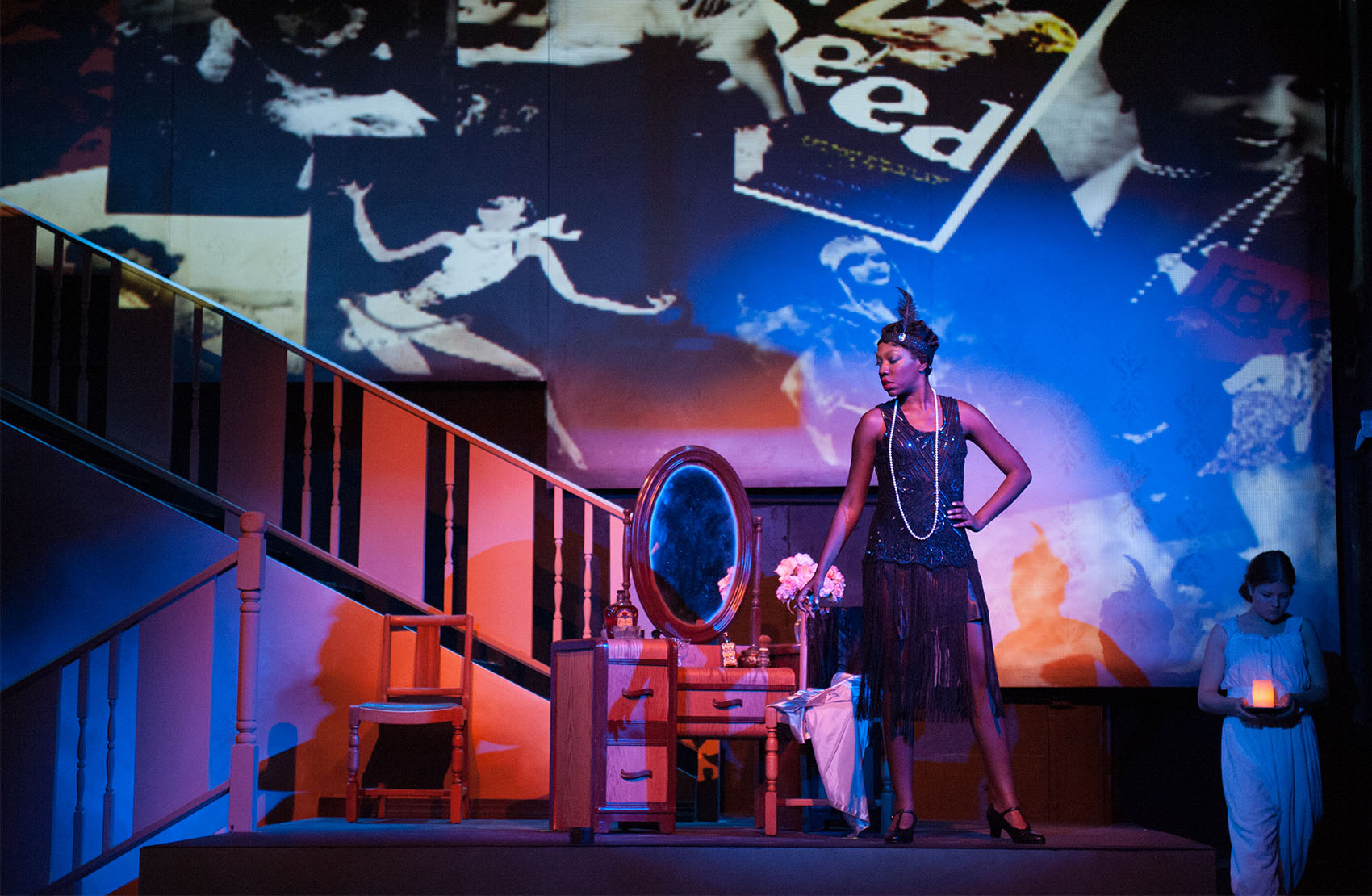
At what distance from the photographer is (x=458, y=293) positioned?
5.84 m

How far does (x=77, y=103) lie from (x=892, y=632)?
4948 millimetres

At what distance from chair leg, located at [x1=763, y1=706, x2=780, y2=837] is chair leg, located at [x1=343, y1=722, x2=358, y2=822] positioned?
5.17 ft

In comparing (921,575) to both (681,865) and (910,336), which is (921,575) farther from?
(681,865)

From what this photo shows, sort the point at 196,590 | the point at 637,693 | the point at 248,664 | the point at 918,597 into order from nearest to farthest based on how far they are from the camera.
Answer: the point at 918,597 < the point at 637,693 < the point at 248,664 < the point at 196,590

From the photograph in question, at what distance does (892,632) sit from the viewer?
3586mm

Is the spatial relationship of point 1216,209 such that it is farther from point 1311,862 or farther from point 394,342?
point 394,342

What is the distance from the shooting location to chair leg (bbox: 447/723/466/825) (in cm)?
446

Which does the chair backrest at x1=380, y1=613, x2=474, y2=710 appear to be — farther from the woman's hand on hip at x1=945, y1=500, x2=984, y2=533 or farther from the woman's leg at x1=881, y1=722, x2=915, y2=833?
the woman's hand on hip at x1=945, y1=500, x2=984, y2=533

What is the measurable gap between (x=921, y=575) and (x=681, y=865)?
Result: 3.63 ft

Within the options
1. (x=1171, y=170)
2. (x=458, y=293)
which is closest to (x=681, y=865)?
Result: (x=458, y=293)

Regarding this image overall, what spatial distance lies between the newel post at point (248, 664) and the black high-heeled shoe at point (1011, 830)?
8.02ft

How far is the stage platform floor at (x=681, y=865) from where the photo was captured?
3.41 meters

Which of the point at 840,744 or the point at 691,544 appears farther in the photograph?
the point at 691,544

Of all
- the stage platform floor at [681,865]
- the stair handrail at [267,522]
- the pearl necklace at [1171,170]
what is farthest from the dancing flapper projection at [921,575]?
the pearl necklace at [1171,170]
